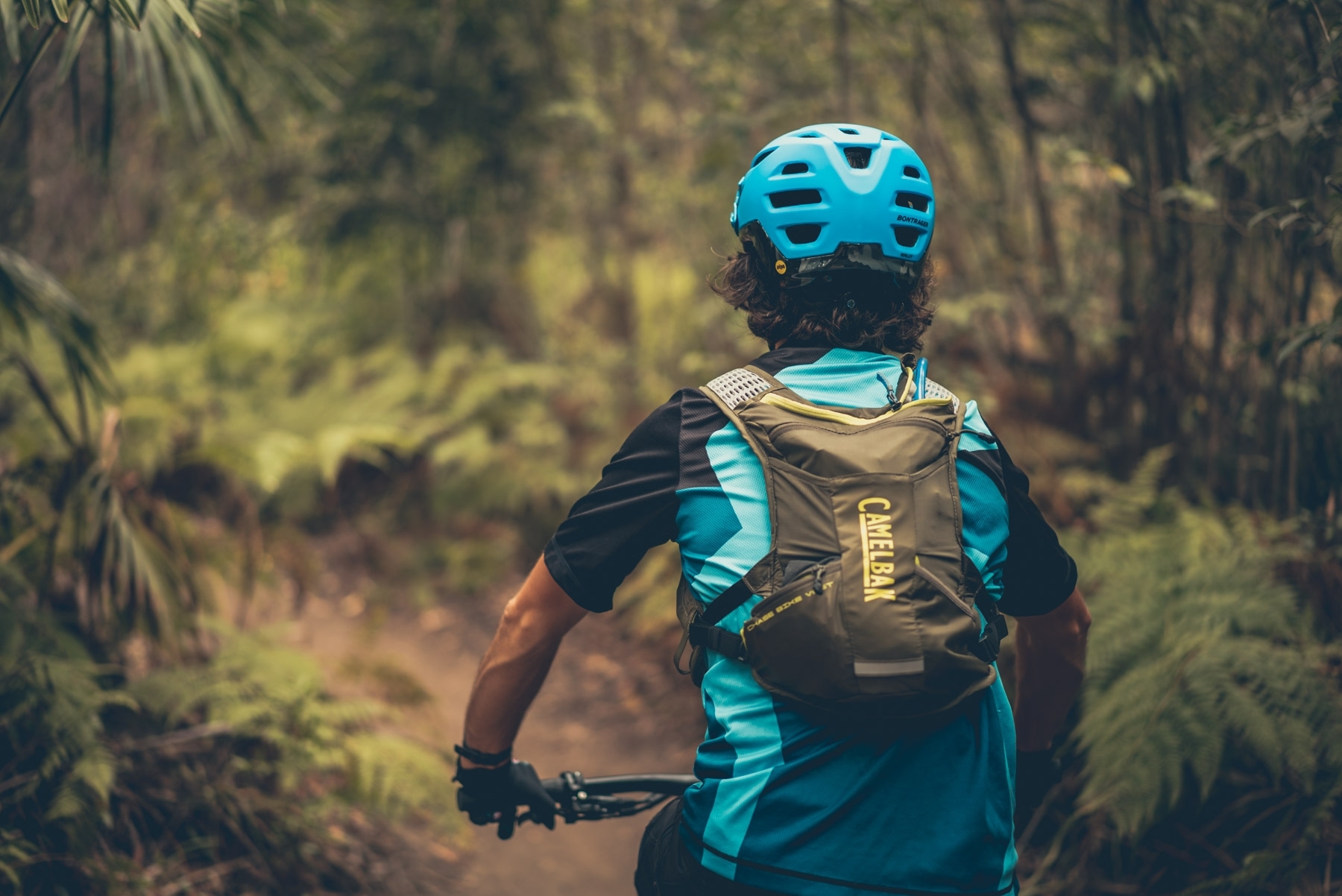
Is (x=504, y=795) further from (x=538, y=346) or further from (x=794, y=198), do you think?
(x=538, y=346)

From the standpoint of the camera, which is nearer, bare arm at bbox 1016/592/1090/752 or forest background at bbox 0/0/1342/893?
bare arm at bbox 1016/592/1090/752

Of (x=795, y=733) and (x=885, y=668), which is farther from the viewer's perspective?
(x=795, y=733)

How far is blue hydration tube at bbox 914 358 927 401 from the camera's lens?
1891 millimetres

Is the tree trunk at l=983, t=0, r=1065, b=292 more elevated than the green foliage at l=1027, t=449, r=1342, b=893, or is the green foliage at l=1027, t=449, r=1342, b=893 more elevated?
the tree trunk at l=983, t=0, r=1065, b=292

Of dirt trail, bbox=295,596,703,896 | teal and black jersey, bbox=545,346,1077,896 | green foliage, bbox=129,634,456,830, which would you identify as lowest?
dirt trail, bbox=295,596,703,896

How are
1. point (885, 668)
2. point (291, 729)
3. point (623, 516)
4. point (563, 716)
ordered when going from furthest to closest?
point (563, 716) → point (291, 729) → point (623, 516) → point (885, 668)

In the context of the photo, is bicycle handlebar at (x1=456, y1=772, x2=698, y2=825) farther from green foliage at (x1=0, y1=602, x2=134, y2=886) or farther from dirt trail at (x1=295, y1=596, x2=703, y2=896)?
dirt trail at (x1=295, y1=596, x2=703, y2=896)

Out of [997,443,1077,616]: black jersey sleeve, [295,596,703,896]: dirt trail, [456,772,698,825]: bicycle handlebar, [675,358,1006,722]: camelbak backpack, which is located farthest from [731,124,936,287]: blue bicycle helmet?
[295,596,703,896]: dirt trail

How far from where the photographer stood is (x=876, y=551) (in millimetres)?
1632

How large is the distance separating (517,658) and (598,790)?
47 centimetres

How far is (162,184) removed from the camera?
862 centimetres

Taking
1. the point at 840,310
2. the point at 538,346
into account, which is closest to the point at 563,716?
the point at 538,346

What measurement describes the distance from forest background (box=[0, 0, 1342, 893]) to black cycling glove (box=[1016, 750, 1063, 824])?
1.29 m

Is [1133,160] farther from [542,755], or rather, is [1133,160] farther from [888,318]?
[542,755]
